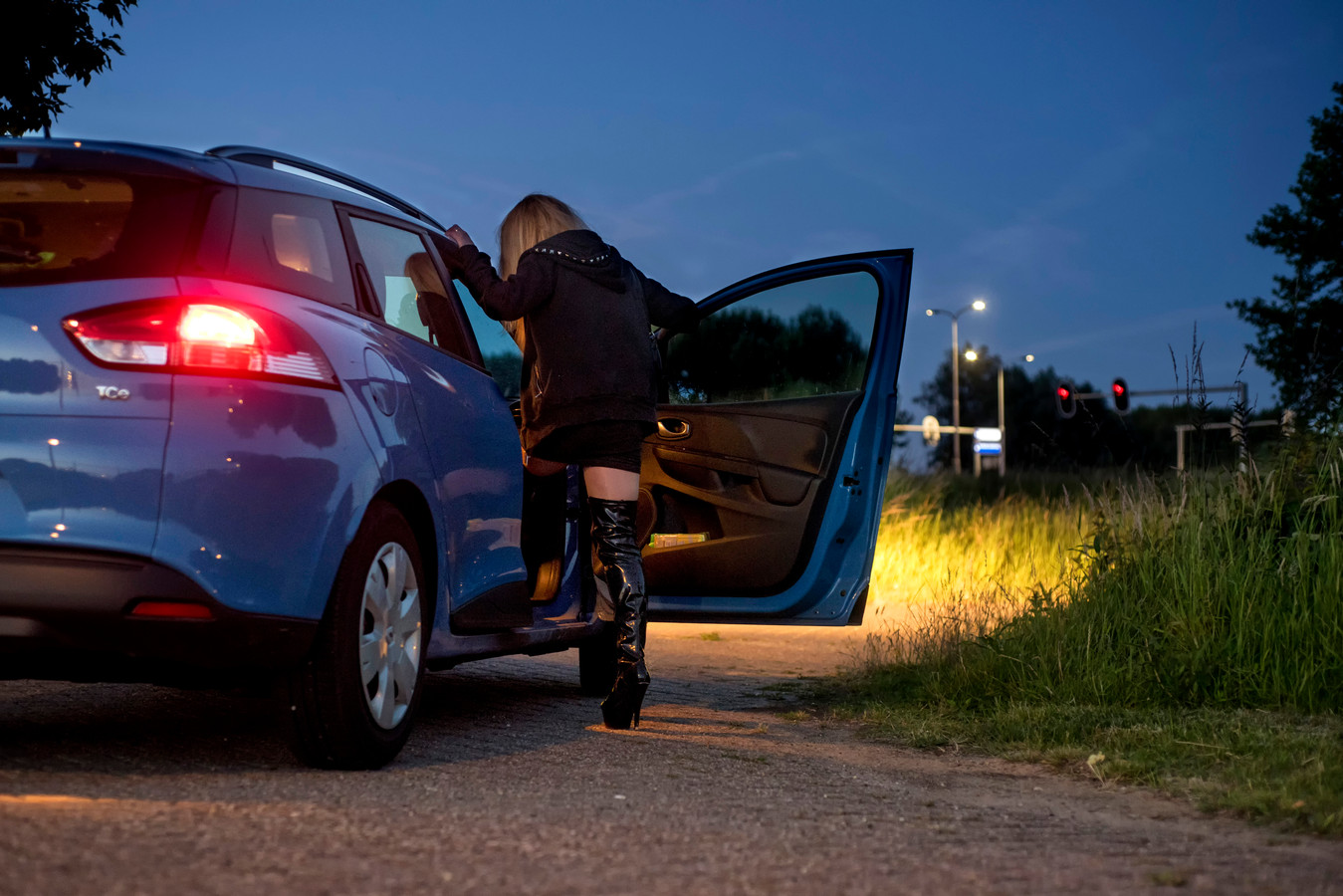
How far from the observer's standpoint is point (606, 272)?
6184mm

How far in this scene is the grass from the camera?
17.7 ft

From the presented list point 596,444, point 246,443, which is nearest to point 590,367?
point 596,444

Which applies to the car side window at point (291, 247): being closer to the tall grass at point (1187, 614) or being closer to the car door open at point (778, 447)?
the car door open at point (778, 447)

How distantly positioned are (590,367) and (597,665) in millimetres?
1921

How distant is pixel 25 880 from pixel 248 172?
2304 mm

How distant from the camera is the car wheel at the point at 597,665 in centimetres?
732

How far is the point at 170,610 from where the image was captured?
13.5 feet

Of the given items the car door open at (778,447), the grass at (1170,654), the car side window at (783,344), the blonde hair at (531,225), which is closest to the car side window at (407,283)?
the blonde hair at (531,225)

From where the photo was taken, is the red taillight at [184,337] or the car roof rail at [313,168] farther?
the car roof rail at [313,168]

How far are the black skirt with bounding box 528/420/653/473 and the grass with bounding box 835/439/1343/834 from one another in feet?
5.35

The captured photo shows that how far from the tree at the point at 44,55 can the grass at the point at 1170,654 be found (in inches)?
330

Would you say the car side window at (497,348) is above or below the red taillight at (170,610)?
above

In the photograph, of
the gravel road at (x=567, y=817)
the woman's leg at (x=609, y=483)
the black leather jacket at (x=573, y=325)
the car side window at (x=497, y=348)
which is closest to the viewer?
the gravel road at (x=567, y=817)

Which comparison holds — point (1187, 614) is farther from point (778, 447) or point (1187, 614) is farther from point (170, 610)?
point (170, 610)
